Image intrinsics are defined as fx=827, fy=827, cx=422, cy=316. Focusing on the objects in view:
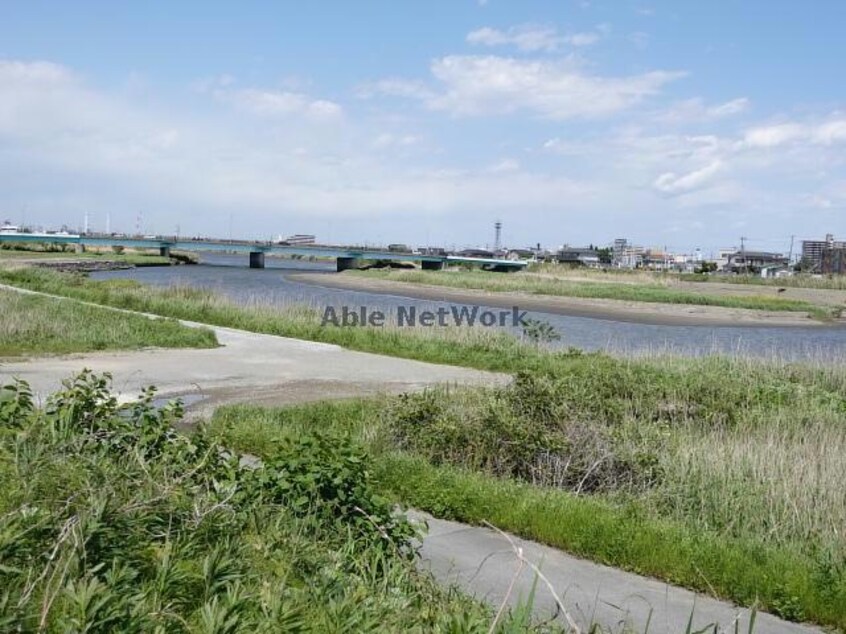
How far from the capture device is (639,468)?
9.67 meters

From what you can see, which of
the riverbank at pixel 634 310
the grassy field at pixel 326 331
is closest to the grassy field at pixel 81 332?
the grassy field at pixel 326 331

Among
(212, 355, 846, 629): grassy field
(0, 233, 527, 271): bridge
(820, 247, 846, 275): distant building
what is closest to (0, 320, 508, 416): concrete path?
(212, 355, 846, 629): grassy field

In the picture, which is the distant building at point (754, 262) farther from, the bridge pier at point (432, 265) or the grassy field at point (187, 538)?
the grassy field at point (187, 538)

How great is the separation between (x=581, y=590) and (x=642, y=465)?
357cm

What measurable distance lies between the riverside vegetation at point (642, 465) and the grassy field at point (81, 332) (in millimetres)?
10250

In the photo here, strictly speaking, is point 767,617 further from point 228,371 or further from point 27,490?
point 228,371

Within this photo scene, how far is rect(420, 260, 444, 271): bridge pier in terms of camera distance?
12700 cm

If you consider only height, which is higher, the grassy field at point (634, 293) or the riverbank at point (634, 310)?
the grassy field at point (634, 293)

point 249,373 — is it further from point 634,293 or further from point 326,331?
point 634,293

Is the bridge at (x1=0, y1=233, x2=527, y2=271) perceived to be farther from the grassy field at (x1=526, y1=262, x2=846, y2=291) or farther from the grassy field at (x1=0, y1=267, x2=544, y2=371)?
the grassy field at (x1=0, y1=267, x2=544, y2=371)

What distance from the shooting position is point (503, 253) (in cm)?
18238

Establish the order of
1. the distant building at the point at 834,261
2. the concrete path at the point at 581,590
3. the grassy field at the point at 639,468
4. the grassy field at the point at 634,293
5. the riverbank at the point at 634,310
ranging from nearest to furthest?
the concrete path at the point at 581,590, the grassy field at the point at 639,468, the riverbank at the point at 634,310, the grassy field at the point at 634,293, the distant building at the point at 834,261

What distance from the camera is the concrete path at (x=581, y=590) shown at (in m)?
5.86

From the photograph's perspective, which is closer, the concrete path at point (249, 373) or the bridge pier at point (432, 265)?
the concrete path at point (249, 373)
